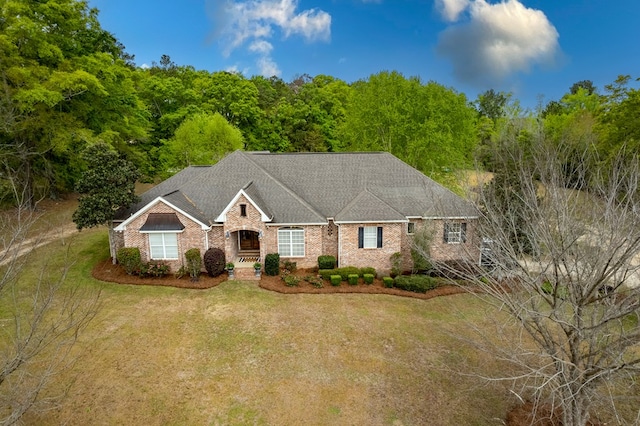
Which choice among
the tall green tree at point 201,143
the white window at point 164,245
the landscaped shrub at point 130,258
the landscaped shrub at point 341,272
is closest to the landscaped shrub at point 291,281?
the landscaped shrub at point 341,272

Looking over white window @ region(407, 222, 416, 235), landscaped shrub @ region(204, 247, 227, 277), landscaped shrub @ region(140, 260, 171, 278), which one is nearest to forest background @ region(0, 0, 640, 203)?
white window @ region(407, 222, 416, 235)

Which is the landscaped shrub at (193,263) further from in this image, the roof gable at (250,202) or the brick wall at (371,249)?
the brick wall at (371,249)

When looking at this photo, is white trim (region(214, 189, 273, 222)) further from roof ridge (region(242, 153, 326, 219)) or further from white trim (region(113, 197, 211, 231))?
roof ridge (region(242, 153, 326, 219))

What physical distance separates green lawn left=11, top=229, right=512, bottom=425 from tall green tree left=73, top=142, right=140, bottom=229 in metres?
4.32

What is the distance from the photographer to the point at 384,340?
15.0 metres

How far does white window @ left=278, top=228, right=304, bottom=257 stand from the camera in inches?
868

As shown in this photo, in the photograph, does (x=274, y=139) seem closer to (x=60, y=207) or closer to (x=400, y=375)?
(x=60, y=207)

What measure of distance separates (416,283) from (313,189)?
909 cm

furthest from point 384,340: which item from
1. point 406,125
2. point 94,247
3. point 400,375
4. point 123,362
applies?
point 406,125

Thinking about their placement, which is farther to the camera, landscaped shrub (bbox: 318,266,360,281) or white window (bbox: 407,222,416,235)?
white window (bbox: 407,222,416,235)

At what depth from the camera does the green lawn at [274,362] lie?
1122 cm

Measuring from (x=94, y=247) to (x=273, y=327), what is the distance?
16496 mm

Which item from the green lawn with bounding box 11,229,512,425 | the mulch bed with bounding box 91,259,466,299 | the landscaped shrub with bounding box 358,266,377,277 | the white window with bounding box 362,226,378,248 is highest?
the white window with bounding box 362,226,378,248

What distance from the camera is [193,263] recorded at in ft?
66.9
